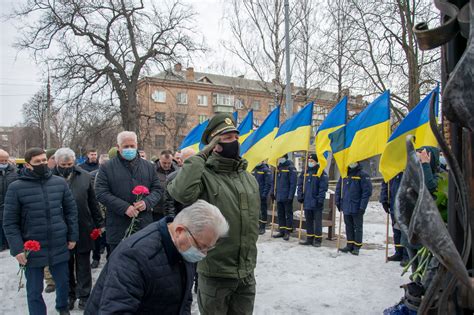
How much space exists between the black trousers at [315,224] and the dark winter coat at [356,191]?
0.62m

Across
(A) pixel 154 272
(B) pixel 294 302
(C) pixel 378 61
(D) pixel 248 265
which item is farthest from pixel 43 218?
(C) pixel 378 61

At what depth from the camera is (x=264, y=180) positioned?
9.88 metres

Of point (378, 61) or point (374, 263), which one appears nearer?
point (374, 263)

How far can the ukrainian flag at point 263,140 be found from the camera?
8.38 m

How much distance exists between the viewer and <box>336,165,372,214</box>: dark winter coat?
738 centimetres

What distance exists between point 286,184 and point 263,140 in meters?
1.22

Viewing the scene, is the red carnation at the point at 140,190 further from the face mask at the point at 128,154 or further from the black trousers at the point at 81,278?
the black trousers at the point at 81,278

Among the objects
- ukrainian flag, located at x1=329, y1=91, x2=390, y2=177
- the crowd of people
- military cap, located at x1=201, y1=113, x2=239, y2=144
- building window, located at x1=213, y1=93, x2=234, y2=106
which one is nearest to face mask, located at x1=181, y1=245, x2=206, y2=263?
the crowd of people

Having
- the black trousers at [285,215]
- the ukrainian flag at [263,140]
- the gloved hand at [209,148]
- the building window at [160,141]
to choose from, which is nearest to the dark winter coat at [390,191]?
the black trousers at [285,215]

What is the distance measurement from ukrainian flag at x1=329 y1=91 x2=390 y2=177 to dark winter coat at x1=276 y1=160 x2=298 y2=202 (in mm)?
1770

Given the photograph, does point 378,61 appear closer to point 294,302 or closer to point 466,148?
point 294,302

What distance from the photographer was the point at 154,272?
6.19 feet

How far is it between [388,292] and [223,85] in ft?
157

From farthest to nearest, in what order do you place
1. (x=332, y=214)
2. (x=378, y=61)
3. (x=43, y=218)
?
1. (x=378, y=61)
2. (x=332, y=214)
3. (x=43, y=218)
